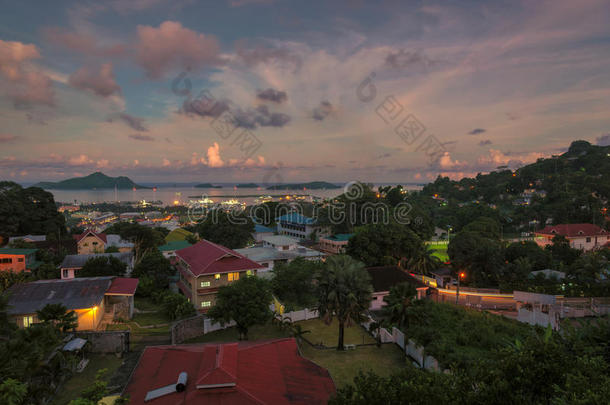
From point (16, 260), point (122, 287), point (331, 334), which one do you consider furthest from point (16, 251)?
point (331, 334)

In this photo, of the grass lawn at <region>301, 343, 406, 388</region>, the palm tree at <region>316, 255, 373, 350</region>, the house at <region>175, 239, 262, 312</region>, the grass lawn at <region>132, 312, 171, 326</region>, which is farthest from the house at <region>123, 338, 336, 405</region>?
the house at <region>175, 239, 262, 312</region>

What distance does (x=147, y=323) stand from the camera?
2352cm

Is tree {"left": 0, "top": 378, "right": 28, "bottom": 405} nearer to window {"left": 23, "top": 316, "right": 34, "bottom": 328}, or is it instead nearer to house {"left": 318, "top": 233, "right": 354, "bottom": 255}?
window {"left": 23, "top": 316, "right": 34, "bottom": 328}

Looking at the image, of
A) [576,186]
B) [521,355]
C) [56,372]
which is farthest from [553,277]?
[576,186]

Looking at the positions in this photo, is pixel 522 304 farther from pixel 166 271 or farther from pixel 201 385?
pixel 166 271

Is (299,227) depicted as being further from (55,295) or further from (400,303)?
(55,295)

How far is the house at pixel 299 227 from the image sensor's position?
6631 centimetres

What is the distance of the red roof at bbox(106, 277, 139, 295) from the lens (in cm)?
2367

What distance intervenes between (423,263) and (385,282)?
1102 centimetres

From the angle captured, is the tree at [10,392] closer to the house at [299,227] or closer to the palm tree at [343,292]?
the palm tree at [343,292]

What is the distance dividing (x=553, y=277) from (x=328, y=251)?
30137 millimetres

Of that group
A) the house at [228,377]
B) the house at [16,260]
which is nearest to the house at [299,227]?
the house at [16,260]

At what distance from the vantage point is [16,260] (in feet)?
104

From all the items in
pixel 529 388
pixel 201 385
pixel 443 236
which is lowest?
pixel 443 236
